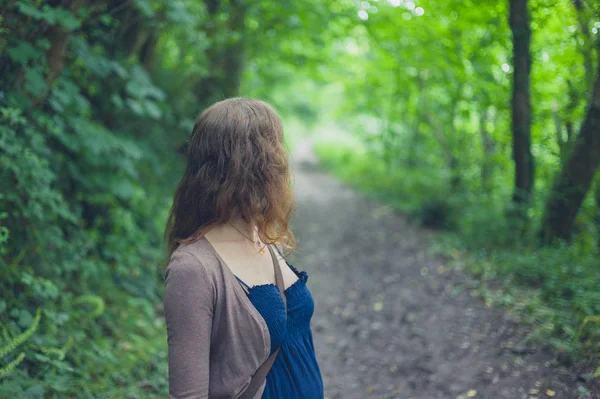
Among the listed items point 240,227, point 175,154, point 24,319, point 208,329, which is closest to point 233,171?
point 240,227

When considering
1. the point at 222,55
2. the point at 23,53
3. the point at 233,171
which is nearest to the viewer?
the point at 233,171

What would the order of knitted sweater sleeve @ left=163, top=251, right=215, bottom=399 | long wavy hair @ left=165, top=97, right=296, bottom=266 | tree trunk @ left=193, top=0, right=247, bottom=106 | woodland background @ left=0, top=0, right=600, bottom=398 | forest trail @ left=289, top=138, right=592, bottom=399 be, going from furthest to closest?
1. tree trunk @ left=193, top=0, right=247, bottom=106
2. forest trail @ left=289, top=138, right=592, bottom=399
3. woodland background @ left=0, top=0, right=600, bottom=398
4. long wavy hair @ left=165, top=97, right=296, bottom=266
5. knitted sweater sleeve @ left=163, top=251, right=215, bottom=399

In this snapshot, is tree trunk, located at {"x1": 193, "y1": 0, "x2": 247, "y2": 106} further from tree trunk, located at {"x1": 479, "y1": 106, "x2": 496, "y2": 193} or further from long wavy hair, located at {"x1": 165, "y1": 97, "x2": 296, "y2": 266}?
long wavy hair, located at {"x1": 165, "y1": 97, "x2": 296, "y2": 266}

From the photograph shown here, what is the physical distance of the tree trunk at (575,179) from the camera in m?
4.50

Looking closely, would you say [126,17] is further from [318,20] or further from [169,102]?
[318,20]

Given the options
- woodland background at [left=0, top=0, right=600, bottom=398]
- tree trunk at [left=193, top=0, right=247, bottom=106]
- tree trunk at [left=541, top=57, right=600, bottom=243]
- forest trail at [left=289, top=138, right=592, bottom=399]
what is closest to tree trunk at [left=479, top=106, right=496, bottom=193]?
woodland background at [left=0, top=0, right=600, bottom=398]

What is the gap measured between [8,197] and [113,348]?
1.50m

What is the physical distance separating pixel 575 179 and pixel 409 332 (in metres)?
2.20

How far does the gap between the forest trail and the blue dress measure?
788mm

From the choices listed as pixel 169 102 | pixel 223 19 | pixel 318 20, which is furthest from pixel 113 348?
pixel 318 20

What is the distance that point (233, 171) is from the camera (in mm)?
1694

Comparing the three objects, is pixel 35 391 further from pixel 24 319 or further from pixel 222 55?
pixel 222 55

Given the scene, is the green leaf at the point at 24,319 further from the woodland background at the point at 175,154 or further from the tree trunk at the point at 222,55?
the tree trunk at the point at 222,55

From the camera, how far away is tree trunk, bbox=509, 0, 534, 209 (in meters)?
5.27
